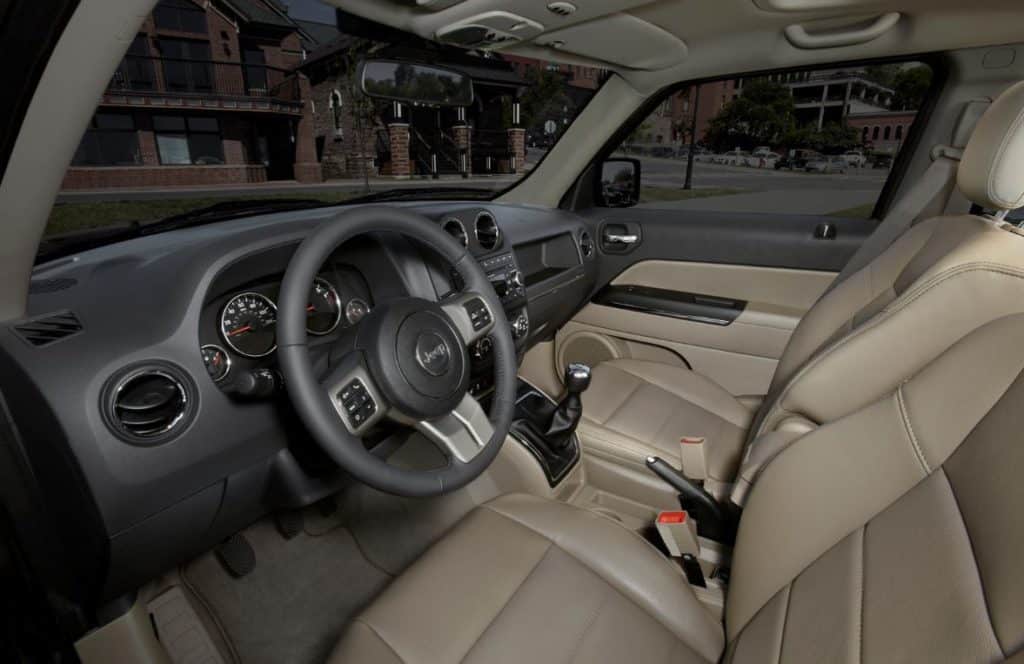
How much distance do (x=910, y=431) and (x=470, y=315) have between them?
86 cm

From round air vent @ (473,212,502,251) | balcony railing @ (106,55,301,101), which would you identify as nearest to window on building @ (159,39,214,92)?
balcony railing @ (106,55,301,101)

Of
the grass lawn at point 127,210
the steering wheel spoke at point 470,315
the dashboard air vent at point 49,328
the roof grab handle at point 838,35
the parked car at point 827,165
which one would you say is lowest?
the steering wheel spoke at point 470,315

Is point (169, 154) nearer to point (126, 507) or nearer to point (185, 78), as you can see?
point (185, 78)

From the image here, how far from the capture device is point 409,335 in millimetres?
1162

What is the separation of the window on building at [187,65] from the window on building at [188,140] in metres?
0.09

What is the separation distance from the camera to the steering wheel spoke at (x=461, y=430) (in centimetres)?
122

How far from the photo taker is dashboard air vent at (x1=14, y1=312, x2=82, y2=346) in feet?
3.13

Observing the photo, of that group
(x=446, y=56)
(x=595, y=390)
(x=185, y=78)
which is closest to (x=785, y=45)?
(x=446, y=56)

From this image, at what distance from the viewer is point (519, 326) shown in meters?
1.98

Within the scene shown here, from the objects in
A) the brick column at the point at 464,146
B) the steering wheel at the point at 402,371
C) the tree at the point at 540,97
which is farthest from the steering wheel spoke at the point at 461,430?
the tree at the point at 540,97

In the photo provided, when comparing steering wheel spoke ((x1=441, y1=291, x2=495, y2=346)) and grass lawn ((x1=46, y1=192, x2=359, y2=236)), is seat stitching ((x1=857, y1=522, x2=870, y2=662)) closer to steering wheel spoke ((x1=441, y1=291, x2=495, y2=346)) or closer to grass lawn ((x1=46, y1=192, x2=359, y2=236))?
steering wheel spoke ((x1=441, y1=291, x2=495, y2=346))

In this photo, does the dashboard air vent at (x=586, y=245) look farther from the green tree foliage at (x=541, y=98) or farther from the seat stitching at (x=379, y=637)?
the seat stitching at (x=379, y=637)

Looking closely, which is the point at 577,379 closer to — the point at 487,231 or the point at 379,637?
the point at 487,231

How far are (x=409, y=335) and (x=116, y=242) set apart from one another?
0.83 meters
